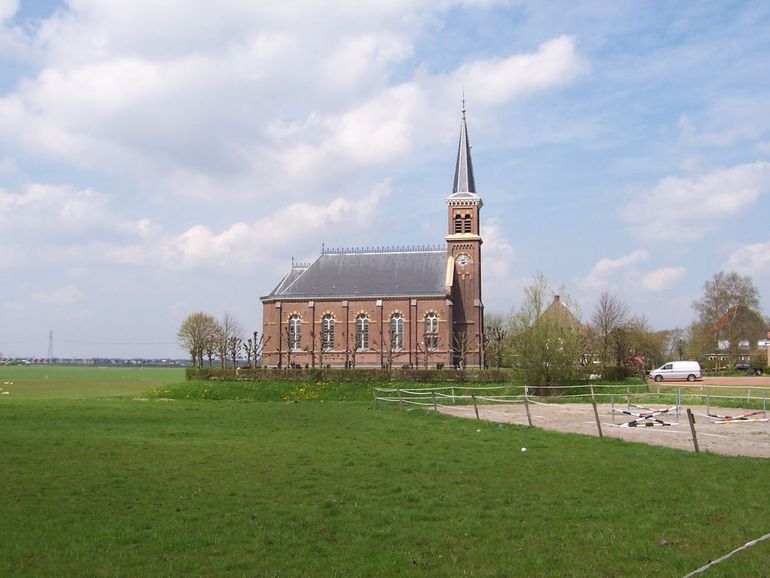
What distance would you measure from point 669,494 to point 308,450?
892 cm

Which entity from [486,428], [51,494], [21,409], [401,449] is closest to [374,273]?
[21,409]

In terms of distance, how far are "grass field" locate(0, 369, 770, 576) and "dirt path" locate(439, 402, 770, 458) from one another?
5.91 feet

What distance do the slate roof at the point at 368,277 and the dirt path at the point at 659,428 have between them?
116 ft

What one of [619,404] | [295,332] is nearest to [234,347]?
[295,332]

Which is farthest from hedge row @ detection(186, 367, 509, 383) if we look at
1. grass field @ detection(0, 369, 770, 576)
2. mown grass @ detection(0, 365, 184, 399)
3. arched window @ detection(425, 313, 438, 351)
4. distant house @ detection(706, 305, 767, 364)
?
distant house @ detection(706, 305, 767, 364)

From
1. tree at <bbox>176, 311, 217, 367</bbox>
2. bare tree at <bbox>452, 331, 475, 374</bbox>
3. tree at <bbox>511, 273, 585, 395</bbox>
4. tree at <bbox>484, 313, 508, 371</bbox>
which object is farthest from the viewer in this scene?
tree at <bbox>176, 311, 217, 367</bbox>

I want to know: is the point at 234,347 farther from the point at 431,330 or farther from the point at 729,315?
the point at 729,315

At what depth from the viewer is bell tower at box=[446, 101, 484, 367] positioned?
66812mm

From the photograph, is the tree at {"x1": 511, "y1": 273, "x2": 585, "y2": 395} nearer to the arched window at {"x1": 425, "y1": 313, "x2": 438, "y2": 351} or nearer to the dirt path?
the dirt path

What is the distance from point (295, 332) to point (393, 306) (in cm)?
1003

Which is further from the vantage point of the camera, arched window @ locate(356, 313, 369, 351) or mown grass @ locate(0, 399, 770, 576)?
arched window @ locate(356, 313, 369, 351)

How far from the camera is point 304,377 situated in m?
49.1

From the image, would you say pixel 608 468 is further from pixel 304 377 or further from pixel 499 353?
pixel 499 353

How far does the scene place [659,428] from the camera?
74.8ft
